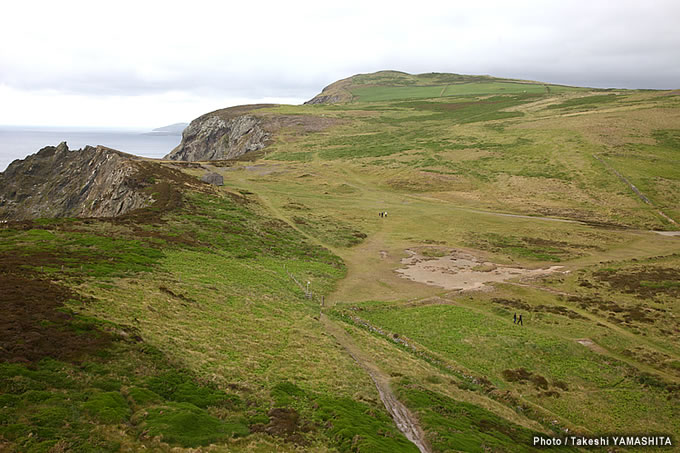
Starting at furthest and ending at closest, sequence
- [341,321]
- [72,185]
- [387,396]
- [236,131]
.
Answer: [236,131] < [72,185] < [341,321] < [387,396]

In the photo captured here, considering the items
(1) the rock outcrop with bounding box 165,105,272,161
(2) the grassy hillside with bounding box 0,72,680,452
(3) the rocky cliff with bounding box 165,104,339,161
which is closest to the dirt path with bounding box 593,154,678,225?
(2) the grassy hillside with bounding box 0,72,680,452

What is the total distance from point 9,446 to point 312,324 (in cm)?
2337

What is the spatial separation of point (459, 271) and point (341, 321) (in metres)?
22.0

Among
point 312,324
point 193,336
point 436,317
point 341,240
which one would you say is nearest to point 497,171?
point 341,240

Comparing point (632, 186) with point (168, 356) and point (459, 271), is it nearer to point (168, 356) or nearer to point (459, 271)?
point (459, 271)

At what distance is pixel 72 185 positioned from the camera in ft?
274

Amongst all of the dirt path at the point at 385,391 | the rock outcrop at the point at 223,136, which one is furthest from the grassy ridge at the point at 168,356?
the rock outcrop at the point at 223,136

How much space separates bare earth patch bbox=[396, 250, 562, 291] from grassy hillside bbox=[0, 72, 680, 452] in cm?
40

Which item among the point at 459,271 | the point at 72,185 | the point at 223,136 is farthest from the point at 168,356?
the point at 223,136

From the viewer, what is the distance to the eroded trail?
19797mm

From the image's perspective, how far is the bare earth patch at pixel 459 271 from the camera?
47656 millimetres

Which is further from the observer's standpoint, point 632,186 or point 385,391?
point 632,186

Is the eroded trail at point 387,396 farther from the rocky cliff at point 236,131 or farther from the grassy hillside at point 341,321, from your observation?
the rocky cliff at point 236,131

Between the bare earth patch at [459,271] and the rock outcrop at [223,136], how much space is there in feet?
358
